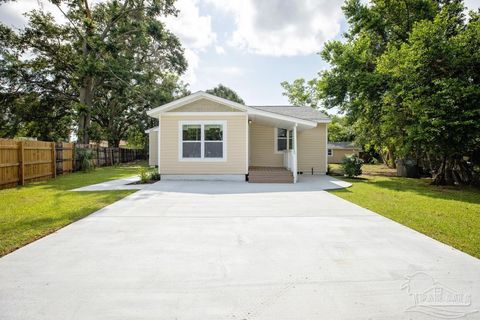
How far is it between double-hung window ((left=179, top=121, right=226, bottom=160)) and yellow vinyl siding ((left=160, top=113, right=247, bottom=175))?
0.62ft

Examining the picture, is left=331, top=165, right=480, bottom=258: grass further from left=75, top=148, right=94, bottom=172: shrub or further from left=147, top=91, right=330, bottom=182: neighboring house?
left=75, top=148, right=94, bottom=172: shrub

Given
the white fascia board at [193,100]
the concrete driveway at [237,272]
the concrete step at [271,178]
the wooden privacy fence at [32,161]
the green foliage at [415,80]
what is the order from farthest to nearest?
the concrete step at [271,178] < the white fascia board at [193,100] < the wooden privacy fence at [32,161] < the green foliage at [415,80] < the concrete driveway at [237,272]

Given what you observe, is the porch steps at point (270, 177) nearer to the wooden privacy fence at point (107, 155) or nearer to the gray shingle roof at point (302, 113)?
the gray shingle roof at point (302, 113)

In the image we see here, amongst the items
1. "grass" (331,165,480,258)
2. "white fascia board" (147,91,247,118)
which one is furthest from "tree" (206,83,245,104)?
"grass" (331,165,480,258)

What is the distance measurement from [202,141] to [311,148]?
673 centimetres

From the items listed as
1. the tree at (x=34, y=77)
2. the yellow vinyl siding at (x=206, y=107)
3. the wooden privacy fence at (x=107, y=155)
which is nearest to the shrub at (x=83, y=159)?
the wooden privacy fence at (x=107, y=155)

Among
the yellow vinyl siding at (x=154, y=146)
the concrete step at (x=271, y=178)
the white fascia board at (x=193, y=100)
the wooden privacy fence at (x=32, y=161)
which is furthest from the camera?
the yellow vinyl siding at (x=154, y=146)

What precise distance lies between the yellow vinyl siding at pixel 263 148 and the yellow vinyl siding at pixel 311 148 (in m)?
1.33

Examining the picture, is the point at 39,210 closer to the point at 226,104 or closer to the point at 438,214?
the point at 226,104

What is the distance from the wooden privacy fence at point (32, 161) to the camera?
970cm

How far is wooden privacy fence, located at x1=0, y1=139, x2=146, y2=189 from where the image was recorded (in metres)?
9.70

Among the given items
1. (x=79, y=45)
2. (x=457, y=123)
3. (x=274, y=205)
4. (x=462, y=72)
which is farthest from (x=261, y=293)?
(x=79, y=45)

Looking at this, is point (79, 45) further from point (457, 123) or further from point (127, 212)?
point (457, 123)

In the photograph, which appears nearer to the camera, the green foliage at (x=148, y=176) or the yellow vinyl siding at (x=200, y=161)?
the green foliage at (x=148, y=176)
